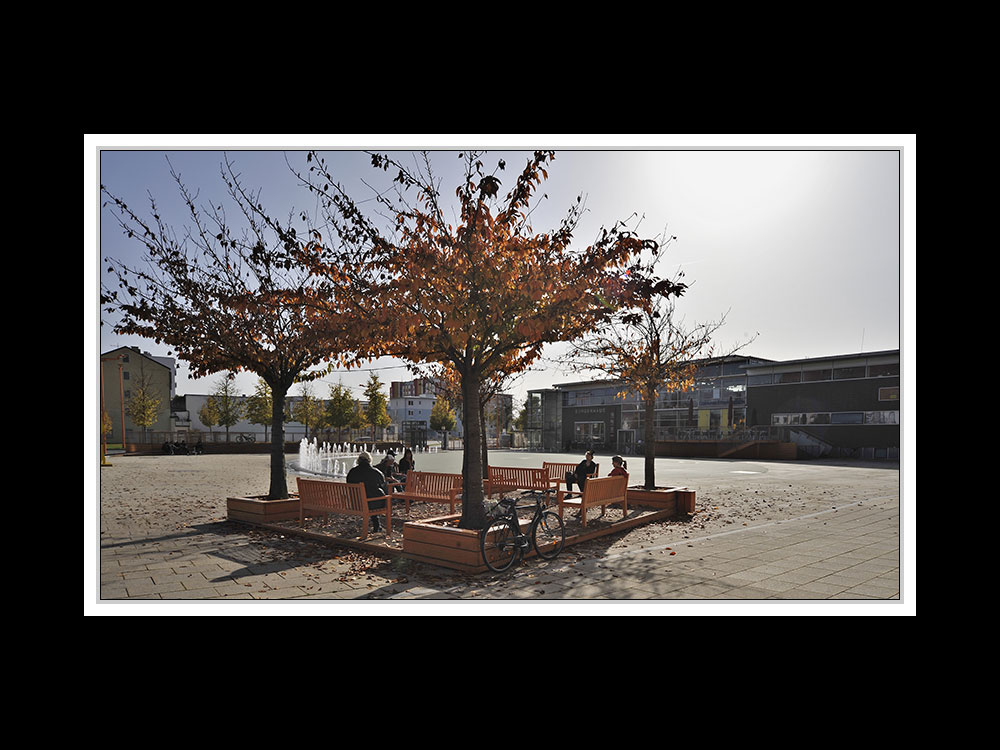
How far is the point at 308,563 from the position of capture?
265 inches

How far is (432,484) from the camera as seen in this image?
395 inches

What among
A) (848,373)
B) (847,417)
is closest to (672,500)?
(847,417)

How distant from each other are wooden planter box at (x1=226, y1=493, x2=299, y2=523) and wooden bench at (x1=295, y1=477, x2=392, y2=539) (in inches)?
23.0

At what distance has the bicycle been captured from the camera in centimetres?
621

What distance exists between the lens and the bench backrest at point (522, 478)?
1085cm

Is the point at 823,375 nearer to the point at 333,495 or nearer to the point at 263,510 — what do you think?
the point at 333,495

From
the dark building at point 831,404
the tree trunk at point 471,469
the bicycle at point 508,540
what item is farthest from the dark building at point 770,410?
the bicycle at point 508,540

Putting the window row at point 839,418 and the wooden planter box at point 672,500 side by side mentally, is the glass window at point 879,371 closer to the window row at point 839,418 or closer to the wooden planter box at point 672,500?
the window row at point 839,418

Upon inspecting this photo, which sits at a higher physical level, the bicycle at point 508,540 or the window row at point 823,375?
the window row at point 823,375

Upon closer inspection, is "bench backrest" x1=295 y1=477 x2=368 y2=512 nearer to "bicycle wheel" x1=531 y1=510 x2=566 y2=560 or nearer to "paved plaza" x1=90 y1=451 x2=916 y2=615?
"paved plaza" x1=90 y1=451 x2=916 y2=615

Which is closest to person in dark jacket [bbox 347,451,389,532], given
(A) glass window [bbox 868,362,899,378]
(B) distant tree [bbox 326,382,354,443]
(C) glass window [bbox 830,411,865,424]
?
(A) glass window [bbox 868,362,899,378]

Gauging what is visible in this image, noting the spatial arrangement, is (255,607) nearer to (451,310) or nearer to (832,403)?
(451,310)

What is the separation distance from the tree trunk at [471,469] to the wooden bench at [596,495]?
164 centimetres
